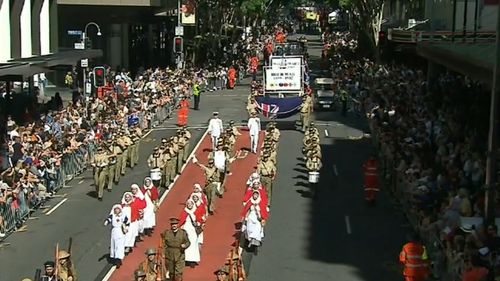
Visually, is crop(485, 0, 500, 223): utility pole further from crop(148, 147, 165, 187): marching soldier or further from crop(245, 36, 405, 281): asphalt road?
crop(148, 147, 165, 187): marching soldier

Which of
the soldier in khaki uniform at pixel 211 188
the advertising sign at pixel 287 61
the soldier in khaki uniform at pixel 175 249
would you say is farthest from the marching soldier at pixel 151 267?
the advertising sign at pixel 287 61

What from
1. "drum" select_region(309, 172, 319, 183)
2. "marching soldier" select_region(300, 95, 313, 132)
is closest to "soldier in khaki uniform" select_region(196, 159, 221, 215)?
"drum" select_region(309, 172, 319, 183)

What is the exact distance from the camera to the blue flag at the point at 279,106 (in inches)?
1606

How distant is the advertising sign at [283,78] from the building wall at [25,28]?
10.5 meters

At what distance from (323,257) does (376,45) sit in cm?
3927

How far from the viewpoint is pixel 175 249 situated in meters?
17.6

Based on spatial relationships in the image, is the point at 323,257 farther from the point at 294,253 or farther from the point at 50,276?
the point at 50,276

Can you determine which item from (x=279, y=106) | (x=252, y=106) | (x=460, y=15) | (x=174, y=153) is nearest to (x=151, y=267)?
(x=174, y=153)

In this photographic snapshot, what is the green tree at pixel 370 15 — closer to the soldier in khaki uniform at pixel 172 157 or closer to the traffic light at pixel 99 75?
the traffic light at pixel 99 75

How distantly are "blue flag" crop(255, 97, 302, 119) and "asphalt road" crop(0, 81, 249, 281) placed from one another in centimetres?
826

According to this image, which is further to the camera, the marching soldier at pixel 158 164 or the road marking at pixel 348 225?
the marching soldier at pixel 158 164

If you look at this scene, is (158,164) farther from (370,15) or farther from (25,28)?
(370,15)

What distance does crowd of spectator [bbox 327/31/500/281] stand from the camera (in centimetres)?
1664

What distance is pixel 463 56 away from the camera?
26.1 meters
